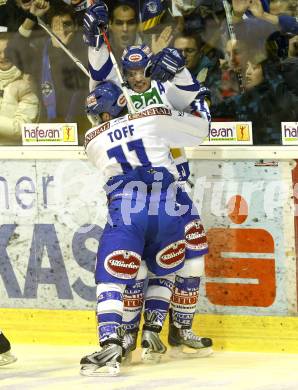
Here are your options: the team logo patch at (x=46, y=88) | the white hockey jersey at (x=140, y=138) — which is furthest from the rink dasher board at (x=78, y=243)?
the white hockey jersey at (x=140, y=138)

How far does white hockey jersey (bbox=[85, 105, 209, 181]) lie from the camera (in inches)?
232

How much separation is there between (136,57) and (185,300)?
1.27m

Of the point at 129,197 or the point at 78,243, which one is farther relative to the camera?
the point at 78,243

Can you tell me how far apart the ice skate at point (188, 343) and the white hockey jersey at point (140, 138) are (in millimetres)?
879

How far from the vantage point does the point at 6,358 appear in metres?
6.20

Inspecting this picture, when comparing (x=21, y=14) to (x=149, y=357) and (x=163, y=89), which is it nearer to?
(x=163, y=89)

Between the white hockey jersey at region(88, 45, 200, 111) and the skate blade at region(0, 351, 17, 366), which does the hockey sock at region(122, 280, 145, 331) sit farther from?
the white hockey jersey at region(88, 45, 200, 111)

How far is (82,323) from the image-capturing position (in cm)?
661

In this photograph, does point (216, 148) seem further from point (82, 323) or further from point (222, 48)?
point (82, 323)

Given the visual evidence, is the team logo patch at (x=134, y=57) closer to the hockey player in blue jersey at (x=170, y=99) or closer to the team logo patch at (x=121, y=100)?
the hockey player in blue jersey at (x=170, y=99)

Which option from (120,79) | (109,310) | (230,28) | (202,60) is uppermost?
(230,28)

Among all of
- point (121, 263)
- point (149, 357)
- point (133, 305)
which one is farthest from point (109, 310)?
point (149, 357)

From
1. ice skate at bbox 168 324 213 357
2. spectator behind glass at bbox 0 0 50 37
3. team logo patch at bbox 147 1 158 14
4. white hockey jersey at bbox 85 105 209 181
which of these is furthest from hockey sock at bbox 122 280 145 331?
spectator behind glass at bbox 0 0 50 37

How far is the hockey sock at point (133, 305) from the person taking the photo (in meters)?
6.11
